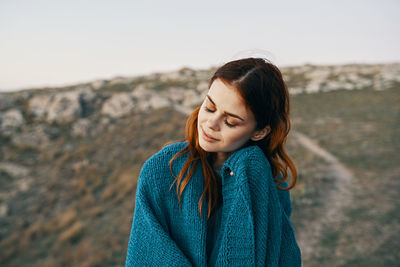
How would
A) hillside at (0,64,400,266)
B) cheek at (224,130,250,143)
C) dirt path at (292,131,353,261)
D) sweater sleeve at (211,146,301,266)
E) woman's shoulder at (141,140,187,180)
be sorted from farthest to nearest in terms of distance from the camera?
hillside at (0,64,400,266), dirt path at (292,131,353,261), woman's shoulder at (141,140,187,180), cheek at (224,130,250,143), sweater sleeve at (211,146,301,266)

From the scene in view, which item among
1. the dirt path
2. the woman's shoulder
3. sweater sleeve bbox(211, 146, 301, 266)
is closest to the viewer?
sweater sleeve bbox(211, 146, 301, 266)

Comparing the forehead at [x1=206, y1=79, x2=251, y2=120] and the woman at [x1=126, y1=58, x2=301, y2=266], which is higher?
the forehead at [x1=206, y1=79, x2=251, y2=120]

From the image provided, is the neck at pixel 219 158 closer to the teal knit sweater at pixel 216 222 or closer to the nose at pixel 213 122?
the teal knit sweater at pixel 216 222

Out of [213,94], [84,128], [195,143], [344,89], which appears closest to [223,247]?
[195,143]


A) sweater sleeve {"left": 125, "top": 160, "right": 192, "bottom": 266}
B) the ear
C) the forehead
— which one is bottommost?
sweater sleeve {"left": 125, "top": 160, "right": 192, "bottom": 266}

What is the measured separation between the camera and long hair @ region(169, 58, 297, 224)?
4.51ft

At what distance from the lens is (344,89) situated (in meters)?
25.2

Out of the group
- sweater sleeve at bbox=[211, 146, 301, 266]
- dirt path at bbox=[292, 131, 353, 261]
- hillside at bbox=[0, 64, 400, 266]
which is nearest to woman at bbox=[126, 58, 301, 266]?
sweater sleeve at bbox=[211, 146, 301, 266]

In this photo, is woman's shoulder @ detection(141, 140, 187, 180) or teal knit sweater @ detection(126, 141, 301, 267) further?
woman's shoulder @ detection(141, 140, 187, 180)

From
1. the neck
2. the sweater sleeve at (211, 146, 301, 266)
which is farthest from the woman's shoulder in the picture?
the sweater sleeve at (211, 146, 301, 266)

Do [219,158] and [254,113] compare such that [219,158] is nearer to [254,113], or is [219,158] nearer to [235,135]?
[235,135]

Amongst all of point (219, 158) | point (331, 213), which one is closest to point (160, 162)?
point (219, 158)

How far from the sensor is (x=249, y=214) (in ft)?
4.31

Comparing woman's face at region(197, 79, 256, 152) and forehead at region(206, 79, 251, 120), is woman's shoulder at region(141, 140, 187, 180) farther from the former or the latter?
forehead at region(206, 79, 251, 120)
